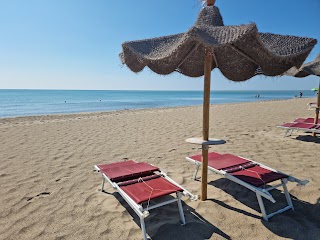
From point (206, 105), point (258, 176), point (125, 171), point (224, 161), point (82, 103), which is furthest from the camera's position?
point (82, 103)

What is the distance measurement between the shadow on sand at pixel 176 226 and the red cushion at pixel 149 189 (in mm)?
428

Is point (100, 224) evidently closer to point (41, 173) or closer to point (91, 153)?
point (41, 173)

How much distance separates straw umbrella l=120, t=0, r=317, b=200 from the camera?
6.75 feet

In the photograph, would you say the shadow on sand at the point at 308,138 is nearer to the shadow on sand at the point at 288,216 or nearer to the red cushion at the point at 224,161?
the shadow on sand at the point at 288,216

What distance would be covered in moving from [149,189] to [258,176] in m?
1.66

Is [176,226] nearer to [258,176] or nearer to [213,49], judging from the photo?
[258,176]

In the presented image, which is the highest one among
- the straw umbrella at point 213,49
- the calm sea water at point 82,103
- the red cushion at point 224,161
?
the straw umbrella at point 213,49

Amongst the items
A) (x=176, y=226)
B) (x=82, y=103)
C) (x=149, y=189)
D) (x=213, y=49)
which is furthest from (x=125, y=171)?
(x=82, y=103)

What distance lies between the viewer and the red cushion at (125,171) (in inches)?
129

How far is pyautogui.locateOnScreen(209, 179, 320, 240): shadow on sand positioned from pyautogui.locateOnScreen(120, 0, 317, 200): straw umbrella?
64 centimetres

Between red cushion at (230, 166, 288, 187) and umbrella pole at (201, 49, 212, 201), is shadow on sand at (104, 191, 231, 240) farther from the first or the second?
red cushion at (230, 166, 288, 187)

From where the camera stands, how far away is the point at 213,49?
259 centimetres

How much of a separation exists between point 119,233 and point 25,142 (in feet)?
19.9

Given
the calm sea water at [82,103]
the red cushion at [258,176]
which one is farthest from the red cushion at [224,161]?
the calm sea water at [82,103]
